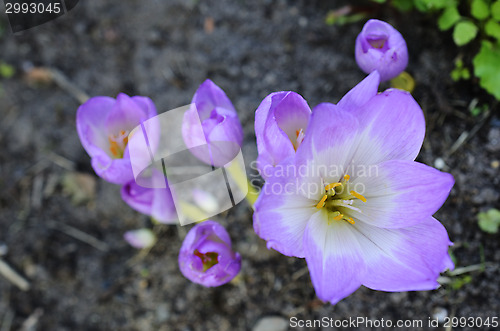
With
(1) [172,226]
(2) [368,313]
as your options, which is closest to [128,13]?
(1) [172,226]

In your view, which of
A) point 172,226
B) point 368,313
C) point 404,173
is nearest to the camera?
point 404,173

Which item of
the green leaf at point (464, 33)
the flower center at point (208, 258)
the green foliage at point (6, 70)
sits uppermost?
the green leaf at point (464, 33)

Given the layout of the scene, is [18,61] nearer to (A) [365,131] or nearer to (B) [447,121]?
(A) [365,131]

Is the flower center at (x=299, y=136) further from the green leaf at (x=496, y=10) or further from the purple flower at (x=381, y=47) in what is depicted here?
the green leaf at (x=496, y=10)

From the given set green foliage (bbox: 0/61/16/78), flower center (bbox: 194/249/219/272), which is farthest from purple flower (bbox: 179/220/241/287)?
green foliage (bbox: 0/61/16/78)

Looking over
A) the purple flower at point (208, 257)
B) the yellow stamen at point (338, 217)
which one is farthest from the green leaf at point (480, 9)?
the purple flower at point (208, 257)

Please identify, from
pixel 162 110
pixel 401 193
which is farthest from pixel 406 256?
pixel 162 110

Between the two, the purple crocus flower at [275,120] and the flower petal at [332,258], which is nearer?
the flower petal at [332,258]

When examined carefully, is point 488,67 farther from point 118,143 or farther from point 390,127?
point 118,143
